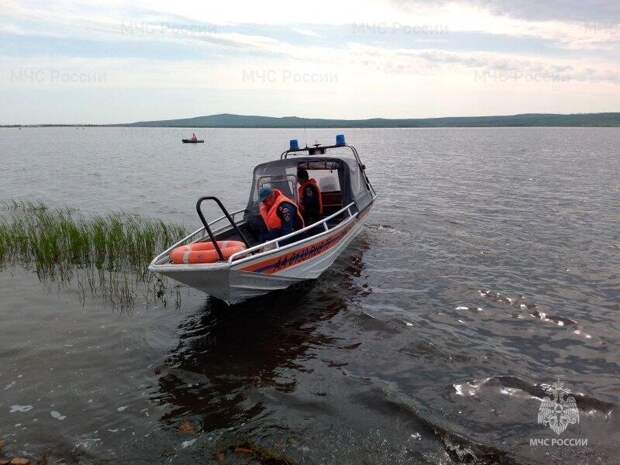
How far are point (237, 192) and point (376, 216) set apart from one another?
1112cm

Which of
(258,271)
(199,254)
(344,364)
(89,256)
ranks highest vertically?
(199,254)

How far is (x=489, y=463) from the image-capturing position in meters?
5.19

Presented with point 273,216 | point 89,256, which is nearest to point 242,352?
point 273,216

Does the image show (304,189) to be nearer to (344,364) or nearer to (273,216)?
(273,216)

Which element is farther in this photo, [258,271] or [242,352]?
[258,271]

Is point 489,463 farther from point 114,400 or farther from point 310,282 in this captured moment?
point 310,282

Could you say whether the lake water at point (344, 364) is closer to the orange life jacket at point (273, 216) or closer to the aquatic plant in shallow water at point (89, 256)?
the aquatic plant in shallow water at point (89, 256)

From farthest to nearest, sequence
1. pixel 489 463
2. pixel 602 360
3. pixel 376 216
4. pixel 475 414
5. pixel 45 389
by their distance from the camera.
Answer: pixel 376 216 < pixel 602 360 < pixel 45 389 < pixel 475 414 < pixel 489 463

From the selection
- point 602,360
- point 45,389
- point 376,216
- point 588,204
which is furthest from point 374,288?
point 588,204

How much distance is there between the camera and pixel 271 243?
8.69m

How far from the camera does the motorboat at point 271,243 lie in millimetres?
7762

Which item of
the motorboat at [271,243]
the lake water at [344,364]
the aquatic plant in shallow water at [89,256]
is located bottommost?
the lake water at [344,364]

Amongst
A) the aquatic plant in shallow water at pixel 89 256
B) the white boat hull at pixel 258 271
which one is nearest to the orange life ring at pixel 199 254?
the white boat hull at pixel 258 271

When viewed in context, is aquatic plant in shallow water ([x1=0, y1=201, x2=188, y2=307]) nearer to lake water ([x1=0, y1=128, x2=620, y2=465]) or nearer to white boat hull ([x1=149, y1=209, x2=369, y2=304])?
lake water ([x1=0, y1=128, x2=620, y2=465])
